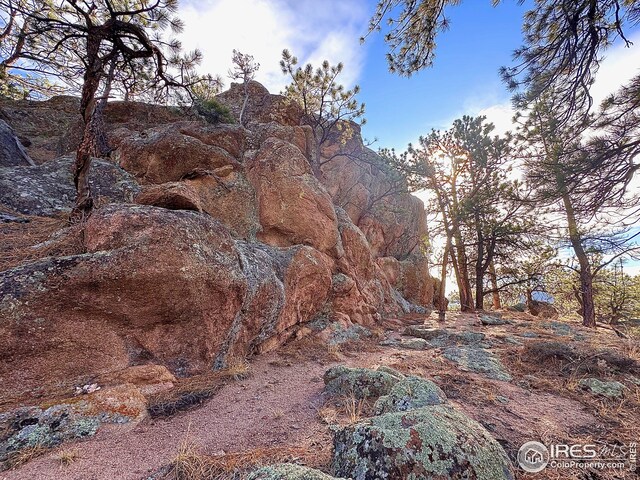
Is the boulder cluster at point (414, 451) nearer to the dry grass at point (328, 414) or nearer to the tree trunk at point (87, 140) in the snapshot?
the dry grass at point (328, 414)

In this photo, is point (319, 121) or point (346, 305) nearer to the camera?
point (346, 305)

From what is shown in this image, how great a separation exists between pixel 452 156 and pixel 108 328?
15199 mm

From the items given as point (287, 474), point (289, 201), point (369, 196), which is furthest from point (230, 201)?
point (369, 196)

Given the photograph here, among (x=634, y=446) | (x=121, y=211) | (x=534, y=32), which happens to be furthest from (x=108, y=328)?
(x=534, y=32)

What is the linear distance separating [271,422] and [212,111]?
1333 centimetres

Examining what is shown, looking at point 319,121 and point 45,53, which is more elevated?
point 319,121

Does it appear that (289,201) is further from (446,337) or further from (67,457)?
(67,457)

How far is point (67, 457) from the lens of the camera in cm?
236

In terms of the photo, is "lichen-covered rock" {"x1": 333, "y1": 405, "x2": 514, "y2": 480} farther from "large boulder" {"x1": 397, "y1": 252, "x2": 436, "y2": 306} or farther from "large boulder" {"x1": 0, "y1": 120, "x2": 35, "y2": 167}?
"large boulder" {"x1": 397, "y1": 252, "x2": 436, "y2": 306}

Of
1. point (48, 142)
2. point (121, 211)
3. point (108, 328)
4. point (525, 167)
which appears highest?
point (48, 142)

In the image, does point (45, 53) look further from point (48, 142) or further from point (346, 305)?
point (346, 305)

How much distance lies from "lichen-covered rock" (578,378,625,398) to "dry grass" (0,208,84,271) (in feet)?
27.8

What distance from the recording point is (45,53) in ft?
21.8

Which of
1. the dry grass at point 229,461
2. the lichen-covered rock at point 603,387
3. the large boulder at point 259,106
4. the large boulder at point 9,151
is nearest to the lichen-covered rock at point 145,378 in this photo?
the dry grass at point 229,461
